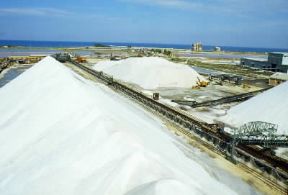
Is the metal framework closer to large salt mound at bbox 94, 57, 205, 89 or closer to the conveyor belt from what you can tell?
the conveyor belt

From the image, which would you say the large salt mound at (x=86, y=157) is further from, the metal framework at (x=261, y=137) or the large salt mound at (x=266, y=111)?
the large salt mound at (x=266, y=111)

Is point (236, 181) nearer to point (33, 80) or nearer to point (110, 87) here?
point (33, 80)

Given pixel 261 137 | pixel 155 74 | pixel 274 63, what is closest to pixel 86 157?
pixel 261 137

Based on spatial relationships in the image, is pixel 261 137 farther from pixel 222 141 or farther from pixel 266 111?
pixel 266 111

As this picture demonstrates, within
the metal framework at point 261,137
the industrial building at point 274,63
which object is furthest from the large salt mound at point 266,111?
the industrial building at point 274,63

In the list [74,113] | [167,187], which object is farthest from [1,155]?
[167,187]

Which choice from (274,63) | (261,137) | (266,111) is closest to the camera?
(261,137)
